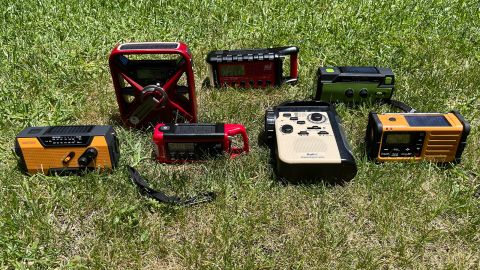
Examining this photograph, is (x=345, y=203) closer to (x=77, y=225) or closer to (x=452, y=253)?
(x=452, y=253)

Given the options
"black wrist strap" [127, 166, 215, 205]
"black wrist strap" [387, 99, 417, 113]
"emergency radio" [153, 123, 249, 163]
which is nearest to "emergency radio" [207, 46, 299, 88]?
"black wrist strap" [387, 99, 417, 113]

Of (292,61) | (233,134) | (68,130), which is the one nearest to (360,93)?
(292,61)

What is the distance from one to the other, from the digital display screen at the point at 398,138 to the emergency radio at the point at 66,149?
1.99 m

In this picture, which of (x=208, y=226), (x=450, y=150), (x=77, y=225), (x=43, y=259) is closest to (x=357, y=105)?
(x=450, y=150)

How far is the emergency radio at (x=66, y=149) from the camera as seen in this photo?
3170 mm

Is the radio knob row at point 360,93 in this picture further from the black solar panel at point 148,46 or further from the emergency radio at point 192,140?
the black solar panel at point 148,46

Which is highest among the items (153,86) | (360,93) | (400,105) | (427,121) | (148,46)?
(148,46)

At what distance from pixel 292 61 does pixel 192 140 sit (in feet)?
5.08

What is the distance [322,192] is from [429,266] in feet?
2.67

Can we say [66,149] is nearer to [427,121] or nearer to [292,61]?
[292,61]

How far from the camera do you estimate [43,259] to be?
2750 mm

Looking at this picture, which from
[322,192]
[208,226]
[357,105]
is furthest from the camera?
[357,105]

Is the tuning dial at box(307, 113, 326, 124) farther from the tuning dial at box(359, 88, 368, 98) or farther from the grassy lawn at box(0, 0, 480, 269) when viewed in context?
the tuning dial at box(359, 88, 368, 98)

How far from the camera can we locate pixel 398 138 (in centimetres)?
329
